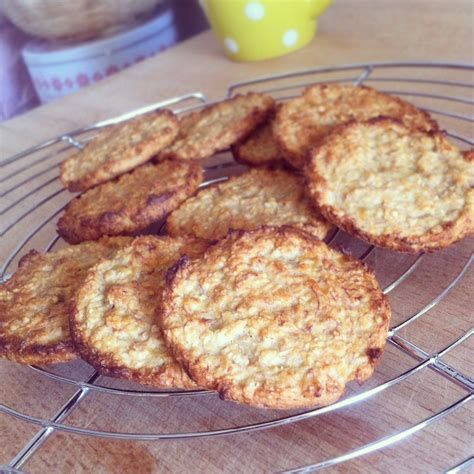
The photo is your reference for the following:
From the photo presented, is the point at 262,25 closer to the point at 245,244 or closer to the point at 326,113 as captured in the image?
the point at 326,113

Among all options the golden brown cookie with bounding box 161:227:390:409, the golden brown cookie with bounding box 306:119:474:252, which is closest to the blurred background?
the golden brown cookie with bounding box 306:119:474:252

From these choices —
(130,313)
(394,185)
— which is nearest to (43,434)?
(130,313)

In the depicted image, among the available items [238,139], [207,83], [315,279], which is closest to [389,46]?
[207,83]

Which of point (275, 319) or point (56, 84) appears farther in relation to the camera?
point (56, 84)

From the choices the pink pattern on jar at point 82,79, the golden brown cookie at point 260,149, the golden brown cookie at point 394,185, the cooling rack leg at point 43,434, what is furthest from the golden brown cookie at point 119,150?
the pink pattern on jar at point 82,79

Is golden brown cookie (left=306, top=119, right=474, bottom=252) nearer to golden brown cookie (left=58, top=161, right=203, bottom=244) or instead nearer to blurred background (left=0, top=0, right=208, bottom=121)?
golden brown cookie (left=58, top=161, right=203, bottom=244)

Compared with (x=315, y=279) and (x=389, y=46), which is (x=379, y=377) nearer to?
(x=315, y=279)
